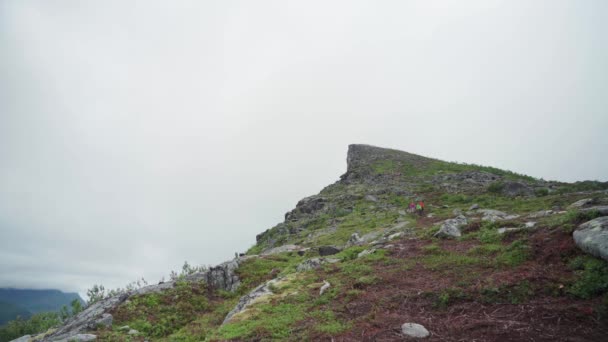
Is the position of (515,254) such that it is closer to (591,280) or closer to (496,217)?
(591,280)

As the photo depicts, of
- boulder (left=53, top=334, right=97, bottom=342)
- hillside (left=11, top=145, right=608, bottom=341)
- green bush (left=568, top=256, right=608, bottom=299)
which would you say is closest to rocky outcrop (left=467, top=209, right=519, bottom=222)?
hillside (left=11, top=145, right=608, bottom=341)

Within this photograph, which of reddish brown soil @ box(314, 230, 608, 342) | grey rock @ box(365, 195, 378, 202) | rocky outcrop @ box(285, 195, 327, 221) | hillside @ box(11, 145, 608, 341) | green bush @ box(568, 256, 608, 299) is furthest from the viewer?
rocky outcrop @ box(285, 195, 327, 221)

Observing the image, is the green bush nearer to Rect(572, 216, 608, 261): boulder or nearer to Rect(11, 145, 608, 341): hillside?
Rect(11, 145, 608, 341): hillside

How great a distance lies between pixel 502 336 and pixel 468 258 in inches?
239

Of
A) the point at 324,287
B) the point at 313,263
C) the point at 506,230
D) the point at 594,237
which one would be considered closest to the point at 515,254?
the point at 594,237

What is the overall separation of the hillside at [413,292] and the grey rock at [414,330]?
0.14 ft

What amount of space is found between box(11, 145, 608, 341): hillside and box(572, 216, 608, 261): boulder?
0.05 m

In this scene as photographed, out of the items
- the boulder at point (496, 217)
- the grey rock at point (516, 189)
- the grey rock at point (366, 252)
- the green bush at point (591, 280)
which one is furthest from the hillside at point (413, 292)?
the grey rock at point (516, 189)

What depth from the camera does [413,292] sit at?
430 inches

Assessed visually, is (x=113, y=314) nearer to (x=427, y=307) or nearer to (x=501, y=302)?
(x=427, y=307)

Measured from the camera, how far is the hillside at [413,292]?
25.8 feet

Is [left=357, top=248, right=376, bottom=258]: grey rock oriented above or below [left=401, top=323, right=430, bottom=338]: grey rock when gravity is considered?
above

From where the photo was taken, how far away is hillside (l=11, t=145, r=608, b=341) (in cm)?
786

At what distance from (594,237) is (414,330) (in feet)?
22.8
